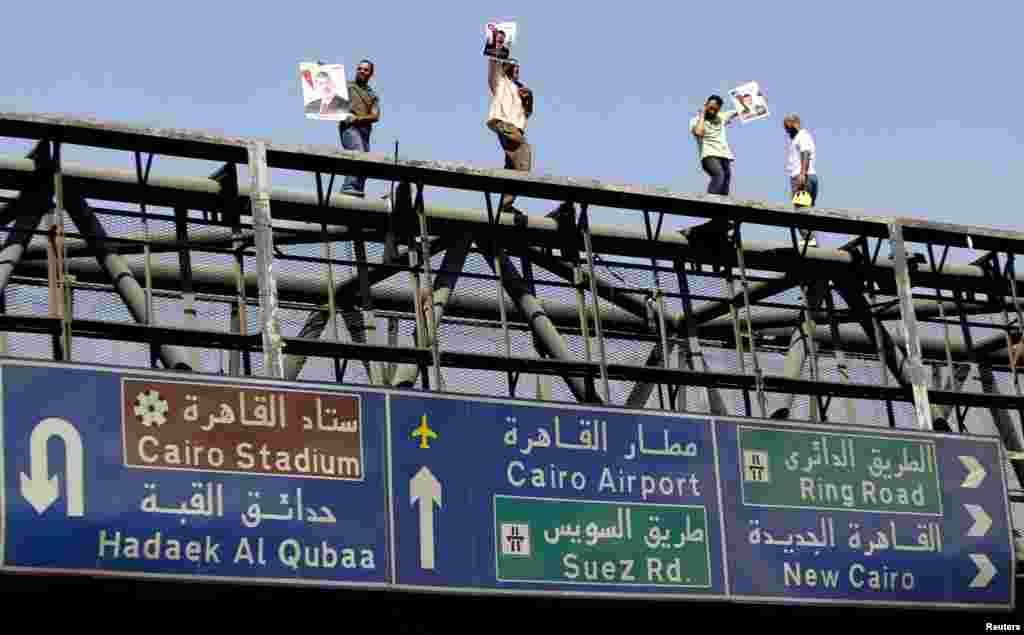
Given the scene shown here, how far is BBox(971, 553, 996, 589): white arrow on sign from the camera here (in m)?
28.0

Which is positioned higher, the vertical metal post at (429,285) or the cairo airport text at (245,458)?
the vertical metal post at (429,285)

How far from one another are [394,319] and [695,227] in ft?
12.4

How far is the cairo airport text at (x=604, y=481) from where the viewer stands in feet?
84.6

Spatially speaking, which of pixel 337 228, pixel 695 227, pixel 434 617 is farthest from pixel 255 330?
pixel 695 227

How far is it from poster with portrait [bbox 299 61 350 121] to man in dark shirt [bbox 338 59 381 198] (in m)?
0.31

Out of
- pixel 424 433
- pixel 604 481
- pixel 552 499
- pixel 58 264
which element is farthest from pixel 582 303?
pixel 58 264

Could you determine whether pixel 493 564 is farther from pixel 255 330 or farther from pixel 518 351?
pixel 518 351

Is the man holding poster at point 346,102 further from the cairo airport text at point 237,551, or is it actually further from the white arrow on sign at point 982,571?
the white arrow on sign at point 982,571

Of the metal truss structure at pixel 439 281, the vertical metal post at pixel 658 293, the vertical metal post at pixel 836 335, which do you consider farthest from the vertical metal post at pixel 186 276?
the vertical metal post at pixel 836 335

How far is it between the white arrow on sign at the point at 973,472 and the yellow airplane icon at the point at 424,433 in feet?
21.9

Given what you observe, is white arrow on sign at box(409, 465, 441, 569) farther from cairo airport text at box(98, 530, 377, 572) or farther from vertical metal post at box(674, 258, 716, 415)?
vertical metal post at box(674, 258, 716, 415)

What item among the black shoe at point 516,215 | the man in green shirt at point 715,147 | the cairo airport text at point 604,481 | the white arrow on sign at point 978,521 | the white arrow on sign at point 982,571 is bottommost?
the white arrow on sign at point 982,571

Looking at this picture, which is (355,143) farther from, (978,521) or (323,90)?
(978,521)

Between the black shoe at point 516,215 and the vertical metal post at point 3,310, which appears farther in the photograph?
the black shoe at point 516,215
